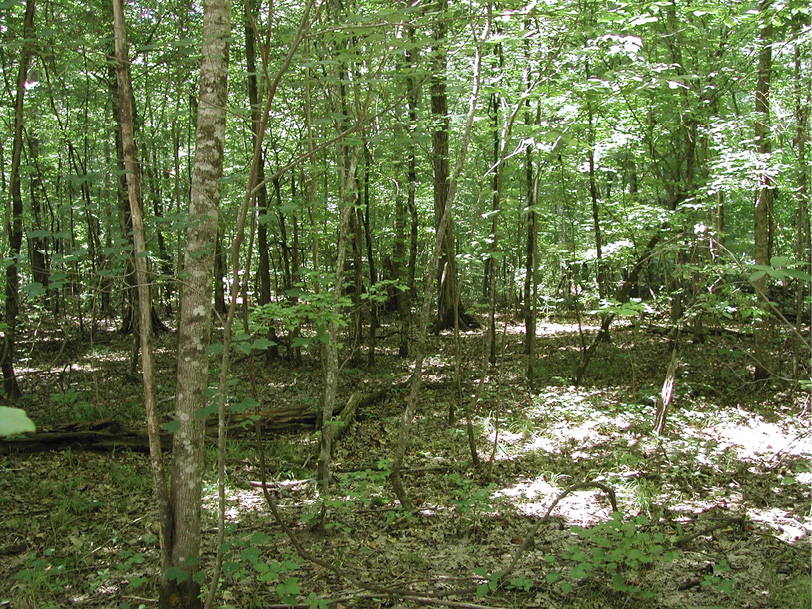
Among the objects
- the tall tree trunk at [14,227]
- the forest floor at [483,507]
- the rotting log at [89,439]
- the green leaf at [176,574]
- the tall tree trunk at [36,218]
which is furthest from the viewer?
the tall tree trunk at [36,218]

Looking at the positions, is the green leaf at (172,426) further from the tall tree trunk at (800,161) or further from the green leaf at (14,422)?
the tall tree trunk at (800,161)

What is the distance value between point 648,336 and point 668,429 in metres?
5.66

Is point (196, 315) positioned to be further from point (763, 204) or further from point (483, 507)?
point (763, 204)

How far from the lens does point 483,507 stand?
4.53 meters

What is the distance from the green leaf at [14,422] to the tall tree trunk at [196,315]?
93.8 inches

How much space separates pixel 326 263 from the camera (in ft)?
39.7

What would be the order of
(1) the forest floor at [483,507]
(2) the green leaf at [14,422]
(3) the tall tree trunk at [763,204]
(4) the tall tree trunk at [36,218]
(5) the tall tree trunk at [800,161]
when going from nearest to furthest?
(2) the green leaf at [14,422]
(1) the forest floor at [483,507]
(5) the tall tree trunk at [800,161]
(3) the tall tree trunk at [763,204]
(4) the tall tree trunk at [36,218]

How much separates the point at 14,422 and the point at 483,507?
421 cm

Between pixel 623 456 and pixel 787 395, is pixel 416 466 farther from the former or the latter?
pixel 787 395

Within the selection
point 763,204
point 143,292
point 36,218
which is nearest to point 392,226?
point 36,218

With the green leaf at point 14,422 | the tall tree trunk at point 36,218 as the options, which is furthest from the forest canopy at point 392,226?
the tall tree trunk at point 36,218

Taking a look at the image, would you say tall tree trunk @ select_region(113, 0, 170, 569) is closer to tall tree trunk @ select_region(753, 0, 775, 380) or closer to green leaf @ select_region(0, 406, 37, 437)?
green leaf @ select_region(0, 406, 37, 437)

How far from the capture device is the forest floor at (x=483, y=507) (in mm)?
3660

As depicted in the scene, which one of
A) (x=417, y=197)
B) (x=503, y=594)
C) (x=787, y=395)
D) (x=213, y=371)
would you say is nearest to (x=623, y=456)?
(x=503, y=594)
